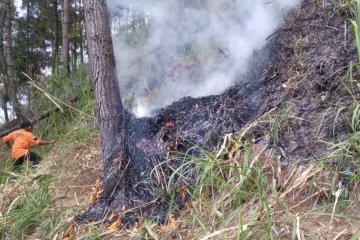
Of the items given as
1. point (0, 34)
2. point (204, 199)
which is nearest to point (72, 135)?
point (204, 199)

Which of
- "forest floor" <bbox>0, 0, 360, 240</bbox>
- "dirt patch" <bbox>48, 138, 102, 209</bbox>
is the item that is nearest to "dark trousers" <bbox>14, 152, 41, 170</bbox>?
"dirt patch" <bbox>48, 138, 102, 209</bbox>

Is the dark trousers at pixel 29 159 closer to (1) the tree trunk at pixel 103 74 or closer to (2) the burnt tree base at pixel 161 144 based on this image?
(1) the tree trunk at pixel 103 74

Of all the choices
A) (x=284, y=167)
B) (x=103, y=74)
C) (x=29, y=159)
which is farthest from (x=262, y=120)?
(x=29, y=159)

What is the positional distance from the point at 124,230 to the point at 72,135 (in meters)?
2.67

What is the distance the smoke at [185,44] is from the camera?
3.90 meters

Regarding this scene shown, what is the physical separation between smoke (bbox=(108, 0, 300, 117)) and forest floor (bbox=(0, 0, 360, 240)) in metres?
0.34

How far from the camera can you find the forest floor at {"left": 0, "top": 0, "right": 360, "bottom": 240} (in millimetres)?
2029

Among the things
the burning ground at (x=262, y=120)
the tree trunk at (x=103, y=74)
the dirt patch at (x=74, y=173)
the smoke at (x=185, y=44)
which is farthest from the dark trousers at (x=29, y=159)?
the burning ground at (x=262, y=120)

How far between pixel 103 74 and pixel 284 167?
1.77 meters

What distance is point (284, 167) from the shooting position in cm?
243

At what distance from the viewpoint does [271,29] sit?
3.90m

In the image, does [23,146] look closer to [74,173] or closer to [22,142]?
[22,142]

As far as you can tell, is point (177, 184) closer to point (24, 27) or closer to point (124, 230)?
point (124, 230)

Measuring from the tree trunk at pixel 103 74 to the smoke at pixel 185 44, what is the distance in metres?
0.34
